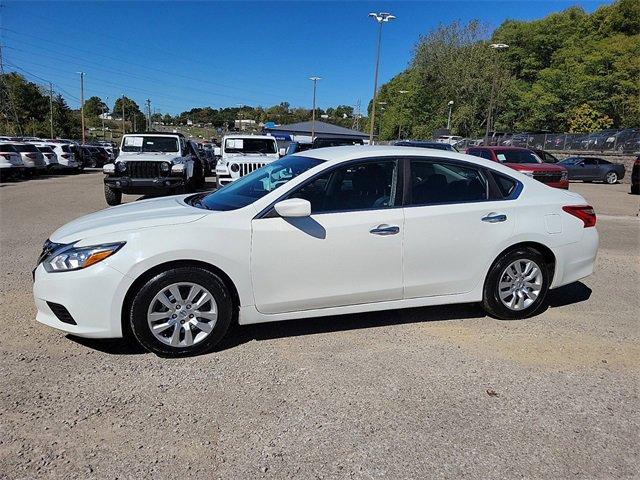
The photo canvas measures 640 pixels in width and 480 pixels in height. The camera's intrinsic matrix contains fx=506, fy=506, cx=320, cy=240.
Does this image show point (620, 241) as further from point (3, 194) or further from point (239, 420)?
point (3, 194)

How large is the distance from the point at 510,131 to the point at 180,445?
66186 mm

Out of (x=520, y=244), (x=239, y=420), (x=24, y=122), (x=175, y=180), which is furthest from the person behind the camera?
(x=24, y=122)

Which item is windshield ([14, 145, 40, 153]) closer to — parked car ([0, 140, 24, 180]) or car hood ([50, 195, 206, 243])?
parked car ([0, 140, 24, 180])

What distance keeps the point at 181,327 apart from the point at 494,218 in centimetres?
287


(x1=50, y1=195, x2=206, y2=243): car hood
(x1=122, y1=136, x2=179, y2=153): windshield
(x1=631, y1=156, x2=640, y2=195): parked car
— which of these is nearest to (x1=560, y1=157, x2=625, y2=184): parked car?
(x1=631, y1=156, x2=640, y2=195): parked car

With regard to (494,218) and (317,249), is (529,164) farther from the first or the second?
(317,249)

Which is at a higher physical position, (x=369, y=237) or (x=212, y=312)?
(x=369, y=237)

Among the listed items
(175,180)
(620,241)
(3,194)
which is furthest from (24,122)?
(620,241)

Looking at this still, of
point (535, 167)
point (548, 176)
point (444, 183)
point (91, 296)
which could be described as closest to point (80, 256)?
point (91, 296)

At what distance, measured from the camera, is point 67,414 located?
3.10m

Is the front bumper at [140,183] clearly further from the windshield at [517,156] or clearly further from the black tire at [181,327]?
the windshield at [517,156]

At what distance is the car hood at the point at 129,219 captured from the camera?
3.81 metres

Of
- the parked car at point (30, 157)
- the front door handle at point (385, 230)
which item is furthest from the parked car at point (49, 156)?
the front door handle at point (385, 230)

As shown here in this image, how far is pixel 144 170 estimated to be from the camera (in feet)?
42.6
